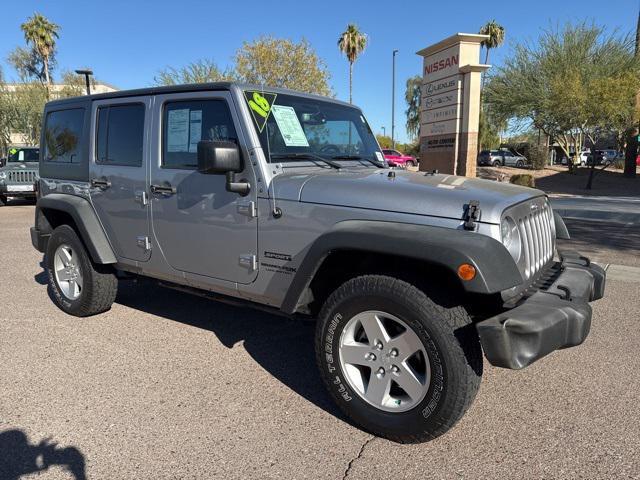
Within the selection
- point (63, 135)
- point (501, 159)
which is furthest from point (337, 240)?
point (501, 159)

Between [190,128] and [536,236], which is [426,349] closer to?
[536,236]

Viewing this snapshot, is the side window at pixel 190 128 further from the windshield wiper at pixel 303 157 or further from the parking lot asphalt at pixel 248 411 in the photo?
the parking lot asphalt at pixel 248 411

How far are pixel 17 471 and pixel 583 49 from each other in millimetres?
28596

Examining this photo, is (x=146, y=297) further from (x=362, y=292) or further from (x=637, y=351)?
(x=637, y=351)

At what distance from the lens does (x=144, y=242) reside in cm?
395

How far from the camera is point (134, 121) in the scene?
4008 millimetres

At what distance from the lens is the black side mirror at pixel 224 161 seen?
9.82 feet

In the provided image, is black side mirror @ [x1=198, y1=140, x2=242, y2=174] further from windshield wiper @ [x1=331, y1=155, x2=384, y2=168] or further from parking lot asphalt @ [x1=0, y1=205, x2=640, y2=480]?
parking lot asphalt @ [x1=0, y1=205, x2=640, y2=480]

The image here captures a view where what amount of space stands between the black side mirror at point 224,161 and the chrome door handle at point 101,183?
1.39 metres

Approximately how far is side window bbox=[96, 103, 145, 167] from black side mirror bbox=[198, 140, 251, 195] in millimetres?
1080

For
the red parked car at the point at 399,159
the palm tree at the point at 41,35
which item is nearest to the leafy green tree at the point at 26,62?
the palm tree at the point at 41,35

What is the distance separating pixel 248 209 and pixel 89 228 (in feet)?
6.02

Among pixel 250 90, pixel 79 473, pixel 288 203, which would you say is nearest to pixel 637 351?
pixel 288 203

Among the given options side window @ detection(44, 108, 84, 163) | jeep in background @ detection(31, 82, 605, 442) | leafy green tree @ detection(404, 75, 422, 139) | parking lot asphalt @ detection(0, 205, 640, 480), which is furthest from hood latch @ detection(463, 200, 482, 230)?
leafy green tree @ detection(404, 75, 422, 139)
